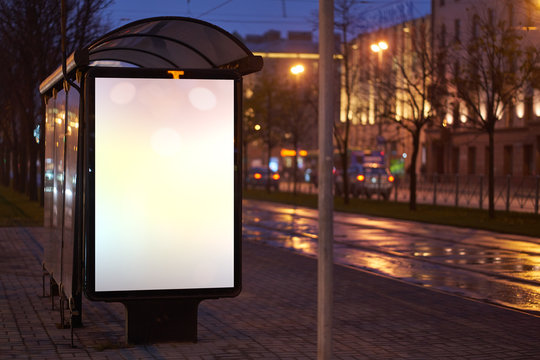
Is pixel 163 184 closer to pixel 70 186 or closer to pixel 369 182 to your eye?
pixel 70 186

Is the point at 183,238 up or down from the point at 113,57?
down

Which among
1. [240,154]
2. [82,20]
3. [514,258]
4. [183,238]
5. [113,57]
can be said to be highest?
[82,20]

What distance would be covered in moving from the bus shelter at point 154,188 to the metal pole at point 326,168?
1.80 m

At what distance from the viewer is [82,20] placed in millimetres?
28516

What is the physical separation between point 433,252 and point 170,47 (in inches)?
387

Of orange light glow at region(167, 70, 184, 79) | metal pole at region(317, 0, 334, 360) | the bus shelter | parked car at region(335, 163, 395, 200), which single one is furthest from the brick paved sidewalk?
parked car at region(335, 163, 395, 200)

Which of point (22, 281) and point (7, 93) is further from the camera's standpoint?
point (7, 93)

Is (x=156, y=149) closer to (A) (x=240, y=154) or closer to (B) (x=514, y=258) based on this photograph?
(A) (x=240, y=154)

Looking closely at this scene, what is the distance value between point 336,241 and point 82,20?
12455mm

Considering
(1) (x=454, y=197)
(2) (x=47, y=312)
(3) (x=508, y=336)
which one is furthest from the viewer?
(1) (x=454, y=197)

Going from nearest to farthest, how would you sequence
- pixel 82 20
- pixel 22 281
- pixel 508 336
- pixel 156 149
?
pixel 156 149 → pixel 508 336 → pixel 22 281 → pixel 82 20

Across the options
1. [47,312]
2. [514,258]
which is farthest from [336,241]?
[47,312]

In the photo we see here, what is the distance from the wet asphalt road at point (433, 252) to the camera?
41.8ft

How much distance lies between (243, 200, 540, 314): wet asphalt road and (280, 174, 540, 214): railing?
5.57 m
